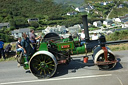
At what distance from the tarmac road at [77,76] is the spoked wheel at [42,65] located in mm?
226

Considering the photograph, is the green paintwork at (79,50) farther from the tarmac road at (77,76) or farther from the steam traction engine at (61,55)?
the tarmac road at (77,76)

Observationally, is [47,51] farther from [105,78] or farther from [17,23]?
[17,23]

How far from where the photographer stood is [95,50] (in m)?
5.91

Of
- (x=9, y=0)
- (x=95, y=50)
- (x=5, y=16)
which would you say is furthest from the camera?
(x=9, y=0)

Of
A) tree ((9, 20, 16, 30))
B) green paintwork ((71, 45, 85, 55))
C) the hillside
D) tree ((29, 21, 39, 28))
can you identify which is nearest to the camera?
green paintwork ((71, 45, 85, 55))

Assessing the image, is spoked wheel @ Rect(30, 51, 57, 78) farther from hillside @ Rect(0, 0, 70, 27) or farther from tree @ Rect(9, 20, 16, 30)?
hillside @ Rect(0, 0, 70, 27)

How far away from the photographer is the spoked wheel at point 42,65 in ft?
18.4

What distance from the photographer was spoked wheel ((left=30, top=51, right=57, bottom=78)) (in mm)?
5598

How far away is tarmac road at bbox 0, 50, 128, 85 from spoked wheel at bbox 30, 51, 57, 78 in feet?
0.74

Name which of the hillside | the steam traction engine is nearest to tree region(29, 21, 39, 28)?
the hillside

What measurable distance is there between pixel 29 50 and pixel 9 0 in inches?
4608

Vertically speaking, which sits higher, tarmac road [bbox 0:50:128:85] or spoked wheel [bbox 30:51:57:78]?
spoked wheel [bbox 30:51:57:78]

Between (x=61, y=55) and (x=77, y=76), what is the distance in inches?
42.3

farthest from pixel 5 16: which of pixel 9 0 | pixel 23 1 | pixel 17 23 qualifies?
pixel 23 1
